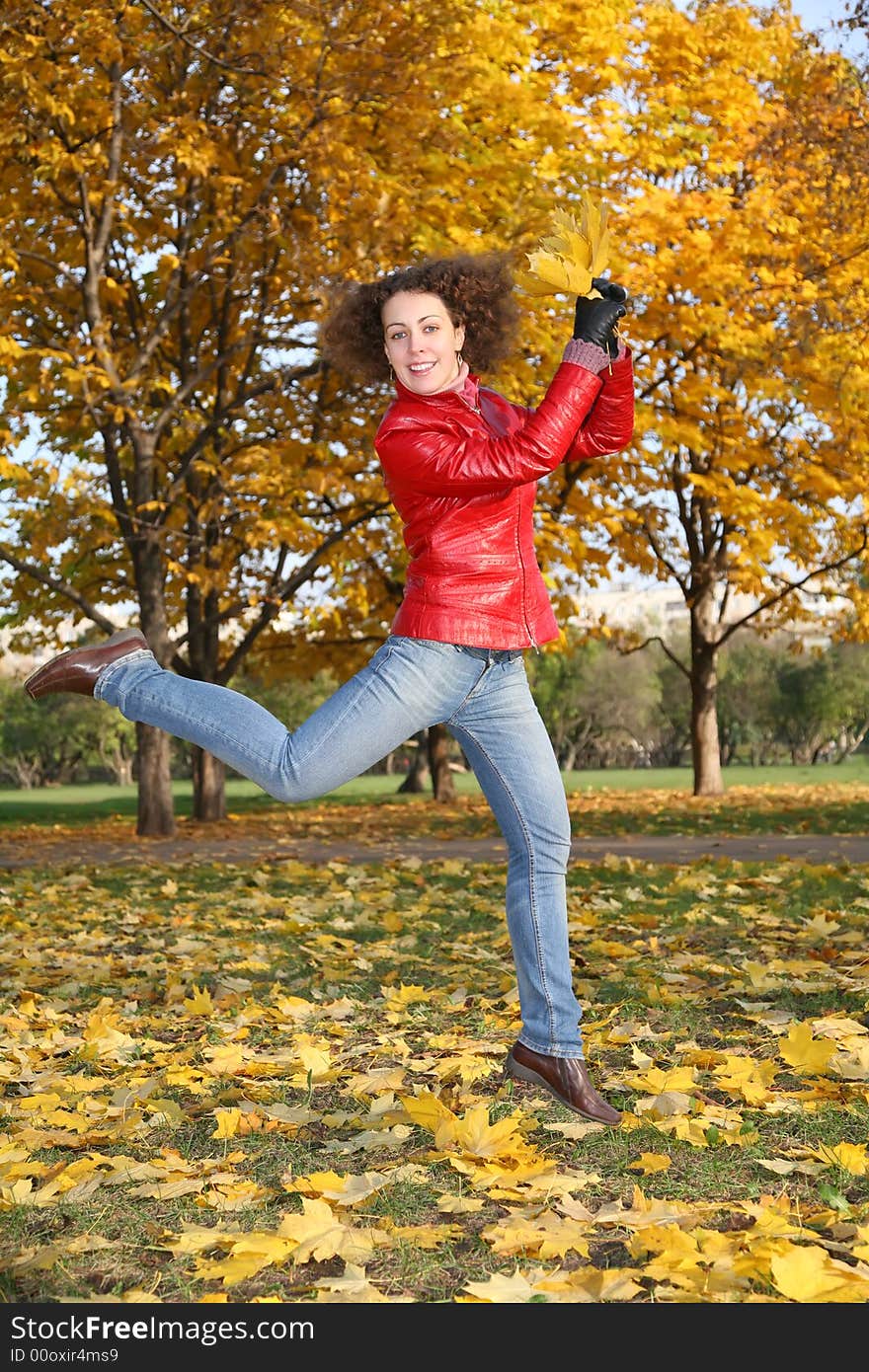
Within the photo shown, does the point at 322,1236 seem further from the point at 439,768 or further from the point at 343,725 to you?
the point at 439,768

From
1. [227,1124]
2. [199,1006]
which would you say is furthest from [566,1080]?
[199,1006]

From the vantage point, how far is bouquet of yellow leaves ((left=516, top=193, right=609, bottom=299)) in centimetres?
334

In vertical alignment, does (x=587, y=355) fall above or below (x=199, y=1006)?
above

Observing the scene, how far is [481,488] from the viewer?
3.25 metres

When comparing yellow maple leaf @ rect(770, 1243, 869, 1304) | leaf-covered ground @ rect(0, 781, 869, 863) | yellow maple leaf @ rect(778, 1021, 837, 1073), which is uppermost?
yellow maple leaf @ rect(778, 1021, 837, 1073)

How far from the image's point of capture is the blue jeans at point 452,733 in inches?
131

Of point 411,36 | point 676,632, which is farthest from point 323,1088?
point 676,632

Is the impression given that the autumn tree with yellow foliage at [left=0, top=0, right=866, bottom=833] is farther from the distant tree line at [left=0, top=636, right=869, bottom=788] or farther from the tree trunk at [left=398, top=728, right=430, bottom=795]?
the distant tree line at [left=0, top=636, right=869, bottom=788]

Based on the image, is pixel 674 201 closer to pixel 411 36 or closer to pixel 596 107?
pixel 596 107

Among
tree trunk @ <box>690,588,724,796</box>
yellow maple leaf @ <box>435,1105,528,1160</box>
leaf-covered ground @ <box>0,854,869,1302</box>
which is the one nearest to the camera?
leaf-covered ground @ <box>0,854,869,1302</box>

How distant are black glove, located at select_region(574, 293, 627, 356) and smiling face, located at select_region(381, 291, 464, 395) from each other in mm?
360

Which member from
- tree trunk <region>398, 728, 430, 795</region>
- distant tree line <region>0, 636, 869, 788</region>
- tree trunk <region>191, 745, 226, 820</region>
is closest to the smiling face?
tree trunk <region>191, 745, 226, 820</region>

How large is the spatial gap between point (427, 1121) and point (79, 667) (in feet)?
5.06
